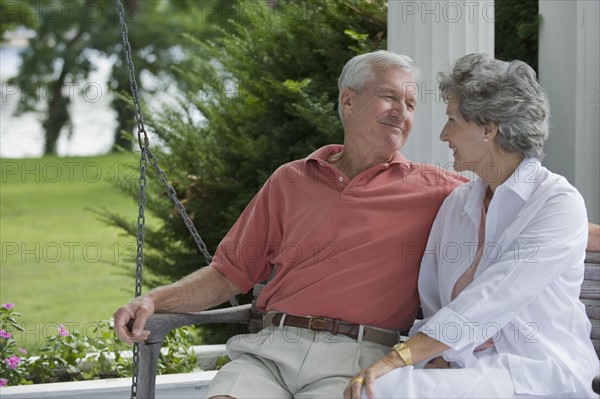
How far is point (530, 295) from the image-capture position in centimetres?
208

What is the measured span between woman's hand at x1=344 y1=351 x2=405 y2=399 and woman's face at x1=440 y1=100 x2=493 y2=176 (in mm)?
499

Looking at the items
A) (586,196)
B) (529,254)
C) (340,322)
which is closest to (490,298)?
(529,254)

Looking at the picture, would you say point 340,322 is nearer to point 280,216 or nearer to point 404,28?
point 280,216

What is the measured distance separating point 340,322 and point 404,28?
1097 millimetres

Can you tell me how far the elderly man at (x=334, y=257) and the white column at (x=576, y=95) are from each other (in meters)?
0.99

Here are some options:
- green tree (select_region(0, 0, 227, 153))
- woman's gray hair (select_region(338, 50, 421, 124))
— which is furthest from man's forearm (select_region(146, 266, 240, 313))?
green tree (select_region(0, 0, 227, 153))

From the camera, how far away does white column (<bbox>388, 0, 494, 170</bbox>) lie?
9.75 feet

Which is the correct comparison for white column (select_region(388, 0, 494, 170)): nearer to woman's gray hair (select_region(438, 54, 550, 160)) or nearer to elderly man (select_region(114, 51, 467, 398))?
elderly man (select_region(114, 51, 467, 398))

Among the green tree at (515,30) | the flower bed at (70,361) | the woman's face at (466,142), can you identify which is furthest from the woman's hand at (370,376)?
the green tree at (515,30)

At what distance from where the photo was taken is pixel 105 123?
521 inches

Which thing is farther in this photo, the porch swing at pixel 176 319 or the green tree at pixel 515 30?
the green tree at pixel 515 30

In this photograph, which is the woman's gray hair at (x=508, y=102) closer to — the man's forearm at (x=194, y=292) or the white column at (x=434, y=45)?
the white column at (x=434, y=45)

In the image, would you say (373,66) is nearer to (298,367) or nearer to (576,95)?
(298,367)

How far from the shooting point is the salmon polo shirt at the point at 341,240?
2.47m
